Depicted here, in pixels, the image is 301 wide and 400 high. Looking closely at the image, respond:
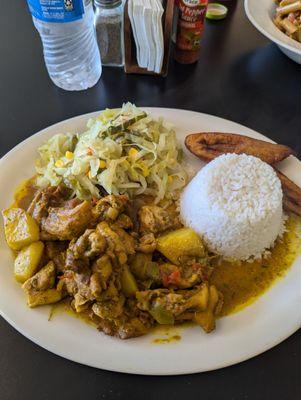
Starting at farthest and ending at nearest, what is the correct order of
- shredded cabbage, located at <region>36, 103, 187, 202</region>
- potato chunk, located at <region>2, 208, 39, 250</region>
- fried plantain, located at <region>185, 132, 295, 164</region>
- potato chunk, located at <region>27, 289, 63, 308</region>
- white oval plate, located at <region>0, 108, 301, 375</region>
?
fried plantain, located at <region>185, 132, 295, 164</region>, shredded cabbage, located at <region>36, 103, 187, 202</region>, potato chunk, located at <region>2, 208, 39, 250</region>, potato chunk, located at <region>27, 289, 63, 308</region>, white oval plate, located at <region>0, 108, 301, 375</region>

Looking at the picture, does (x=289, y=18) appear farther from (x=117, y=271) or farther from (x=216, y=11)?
(x=117, y=271)

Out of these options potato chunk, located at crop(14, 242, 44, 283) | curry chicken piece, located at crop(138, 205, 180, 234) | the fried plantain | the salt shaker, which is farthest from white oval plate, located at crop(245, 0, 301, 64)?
potato chunk, located at crop(14, 242, 44, 283)

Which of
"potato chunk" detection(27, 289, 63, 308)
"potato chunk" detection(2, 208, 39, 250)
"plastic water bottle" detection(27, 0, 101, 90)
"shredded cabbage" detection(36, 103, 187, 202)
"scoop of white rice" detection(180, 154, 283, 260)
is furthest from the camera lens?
"plastic water bottle" detection(27, 0, 101, 90)

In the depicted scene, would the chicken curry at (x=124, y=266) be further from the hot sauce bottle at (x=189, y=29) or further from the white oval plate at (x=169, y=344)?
the hot sauce bottle at (x=189, y=29)

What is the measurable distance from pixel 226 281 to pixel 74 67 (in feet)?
5.31

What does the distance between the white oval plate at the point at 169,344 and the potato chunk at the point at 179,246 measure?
282mm

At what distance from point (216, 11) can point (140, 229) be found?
6.29ft

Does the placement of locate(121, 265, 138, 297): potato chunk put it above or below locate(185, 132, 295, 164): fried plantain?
below

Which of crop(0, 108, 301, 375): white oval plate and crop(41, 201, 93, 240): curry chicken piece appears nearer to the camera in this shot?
crop(0, 108, 301, 375): white oval plate

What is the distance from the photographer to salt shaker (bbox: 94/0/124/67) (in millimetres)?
2098

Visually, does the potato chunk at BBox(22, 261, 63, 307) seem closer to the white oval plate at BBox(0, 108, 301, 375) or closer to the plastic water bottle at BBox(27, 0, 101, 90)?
the white oval plate at BBox(0, 108, 301, 375)

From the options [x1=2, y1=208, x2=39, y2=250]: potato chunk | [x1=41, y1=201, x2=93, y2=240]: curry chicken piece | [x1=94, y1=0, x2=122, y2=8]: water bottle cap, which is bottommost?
[x1=2, y1=208, x2=39, y2=250]: potato chunk

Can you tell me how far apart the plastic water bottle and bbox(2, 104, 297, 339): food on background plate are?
21.5 inches

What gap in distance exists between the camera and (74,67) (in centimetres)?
235
